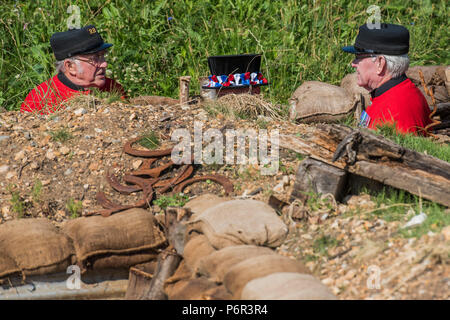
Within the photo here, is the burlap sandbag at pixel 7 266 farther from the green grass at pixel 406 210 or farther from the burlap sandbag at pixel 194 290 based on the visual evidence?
the green grass at pixel 406 210

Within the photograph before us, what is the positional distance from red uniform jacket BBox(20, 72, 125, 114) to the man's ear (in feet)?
0.38

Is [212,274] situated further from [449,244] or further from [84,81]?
[84,81]

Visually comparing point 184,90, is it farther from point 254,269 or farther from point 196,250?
point 254,269

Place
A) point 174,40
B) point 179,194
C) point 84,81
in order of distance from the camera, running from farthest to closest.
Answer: point 174,40
point 84,81
point 179,194

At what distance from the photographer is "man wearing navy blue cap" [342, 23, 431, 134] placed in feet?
18.3

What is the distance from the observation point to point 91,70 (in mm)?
6250

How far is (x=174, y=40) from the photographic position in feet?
27.2

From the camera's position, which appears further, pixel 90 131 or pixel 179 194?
pixel 90 131

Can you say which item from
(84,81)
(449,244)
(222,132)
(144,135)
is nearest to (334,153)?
(449,244)

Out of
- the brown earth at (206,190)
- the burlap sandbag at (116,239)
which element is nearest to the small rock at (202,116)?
the brown earth at (206,190)

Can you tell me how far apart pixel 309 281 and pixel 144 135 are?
2681 mm

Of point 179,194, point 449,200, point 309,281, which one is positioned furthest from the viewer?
point 179,194

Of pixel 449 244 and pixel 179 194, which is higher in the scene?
pixel 449 244


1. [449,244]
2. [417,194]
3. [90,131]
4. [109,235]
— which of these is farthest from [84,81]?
[449,244]
